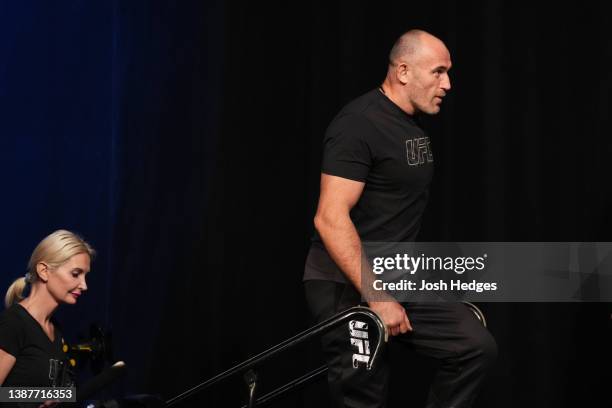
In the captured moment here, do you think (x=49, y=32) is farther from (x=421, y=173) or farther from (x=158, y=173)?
(x=421, y=173)

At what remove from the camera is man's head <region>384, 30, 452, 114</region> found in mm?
3080

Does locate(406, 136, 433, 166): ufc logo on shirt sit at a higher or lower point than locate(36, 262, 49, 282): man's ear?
higher

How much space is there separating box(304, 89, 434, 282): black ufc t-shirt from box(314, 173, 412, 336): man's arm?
0.33 feet

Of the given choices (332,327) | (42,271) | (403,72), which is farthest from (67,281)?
(403,72)

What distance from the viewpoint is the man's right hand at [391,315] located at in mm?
2773

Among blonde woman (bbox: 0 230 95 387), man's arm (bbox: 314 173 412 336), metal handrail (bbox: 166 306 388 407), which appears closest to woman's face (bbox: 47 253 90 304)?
blonde woman (bbox: 0 230 95 387)

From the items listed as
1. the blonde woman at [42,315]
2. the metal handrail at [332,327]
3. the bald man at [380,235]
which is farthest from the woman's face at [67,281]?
the bald man at [380,235]

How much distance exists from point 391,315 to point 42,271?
1.22 metres

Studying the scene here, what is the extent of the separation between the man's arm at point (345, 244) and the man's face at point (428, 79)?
0.47 meters

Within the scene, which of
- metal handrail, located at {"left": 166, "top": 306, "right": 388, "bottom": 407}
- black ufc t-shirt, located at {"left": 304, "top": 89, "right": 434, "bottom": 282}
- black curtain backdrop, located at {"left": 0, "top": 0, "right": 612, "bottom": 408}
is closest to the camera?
metal handrail, located at {"left": 166, "top": 306, "right": 388, "bottom": 407}

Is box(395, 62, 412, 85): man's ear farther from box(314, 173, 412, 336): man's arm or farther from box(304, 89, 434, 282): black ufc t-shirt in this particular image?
box(314, 173, 412, 336): man's arm

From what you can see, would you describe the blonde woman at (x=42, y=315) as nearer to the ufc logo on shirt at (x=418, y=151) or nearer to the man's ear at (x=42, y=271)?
the man's ear at (x=42, y=271)

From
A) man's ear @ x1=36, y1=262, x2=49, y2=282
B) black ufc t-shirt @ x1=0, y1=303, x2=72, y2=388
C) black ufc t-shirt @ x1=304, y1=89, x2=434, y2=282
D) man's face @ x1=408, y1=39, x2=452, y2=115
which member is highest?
man's face @ x1=408, y1=39, x2=452, y2=115

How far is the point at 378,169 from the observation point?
2.94 metres
